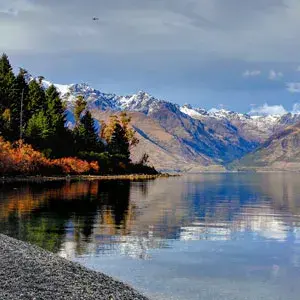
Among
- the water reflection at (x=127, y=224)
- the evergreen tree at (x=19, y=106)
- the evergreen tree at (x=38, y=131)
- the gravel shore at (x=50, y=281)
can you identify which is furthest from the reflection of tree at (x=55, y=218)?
the evergreen tree at (x=19, y=106)

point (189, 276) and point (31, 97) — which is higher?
point (31, 97)

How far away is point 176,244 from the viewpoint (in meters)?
44.1

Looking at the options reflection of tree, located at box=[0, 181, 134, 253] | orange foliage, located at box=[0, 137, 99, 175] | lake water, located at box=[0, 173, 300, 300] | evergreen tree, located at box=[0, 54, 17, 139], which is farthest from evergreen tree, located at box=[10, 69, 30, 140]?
lake water, located at box=[0, 173, 300, 300]

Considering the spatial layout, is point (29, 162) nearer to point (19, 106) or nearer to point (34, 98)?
point (19, 106)

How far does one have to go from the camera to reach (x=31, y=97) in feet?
634

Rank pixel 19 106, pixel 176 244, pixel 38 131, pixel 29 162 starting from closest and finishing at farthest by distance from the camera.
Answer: pixel 176 244 < pixel 29 162 < pixel 38 131 < pixel 19 106

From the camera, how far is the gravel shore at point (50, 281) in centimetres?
2275

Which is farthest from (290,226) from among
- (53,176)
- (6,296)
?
(53,176)

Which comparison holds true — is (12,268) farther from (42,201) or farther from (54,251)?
(42,201)

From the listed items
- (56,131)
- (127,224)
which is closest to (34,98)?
(56,131)

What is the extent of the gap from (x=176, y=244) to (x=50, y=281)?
1997 cm

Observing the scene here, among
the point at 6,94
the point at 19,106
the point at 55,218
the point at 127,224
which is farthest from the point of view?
the point at 19,106

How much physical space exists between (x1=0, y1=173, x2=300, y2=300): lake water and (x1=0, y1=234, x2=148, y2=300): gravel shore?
210 centimetres

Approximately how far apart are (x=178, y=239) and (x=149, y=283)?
17699 millimetres
